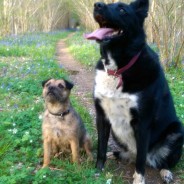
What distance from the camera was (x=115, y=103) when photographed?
13.0 ft

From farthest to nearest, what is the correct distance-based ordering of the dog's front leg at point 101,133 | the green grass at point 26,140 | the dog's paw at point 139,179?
the dog's front leg at point 101,133, the dog's paw at point 139,179, the green grass at point 26,140

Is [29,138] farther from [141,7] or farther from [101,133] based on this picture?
[141,7]

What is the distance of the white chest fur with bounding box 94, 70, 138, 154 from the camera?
3916 millimetres

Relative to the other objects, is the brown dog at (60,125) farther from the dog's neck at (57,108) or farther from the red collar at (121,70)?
the red collar at (121,70)

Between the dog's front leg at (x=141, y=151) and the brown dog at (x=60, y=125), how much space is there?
780 millimetres

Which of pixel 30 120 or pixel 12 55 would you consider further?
pixel 12 55

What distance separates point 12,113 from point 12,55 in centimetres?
915

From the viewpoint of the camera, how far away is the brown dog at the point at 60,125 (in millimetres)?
4461

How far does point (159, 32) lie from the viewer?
1158 centimetres

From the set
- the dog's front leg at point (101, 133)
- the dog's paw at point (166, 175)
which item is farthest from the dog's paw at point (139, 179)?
the dog's front leg at point (101, 133)

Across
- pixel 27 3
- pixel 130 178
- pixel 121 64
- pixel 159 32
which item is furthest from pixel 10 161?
pixel 27 3

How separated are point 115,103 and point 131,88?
25cm

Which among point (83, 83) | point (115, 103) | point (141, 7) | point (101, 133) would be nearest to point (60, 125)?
point (101, 133)

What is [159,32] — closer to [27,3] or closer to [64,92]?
[64,92]
